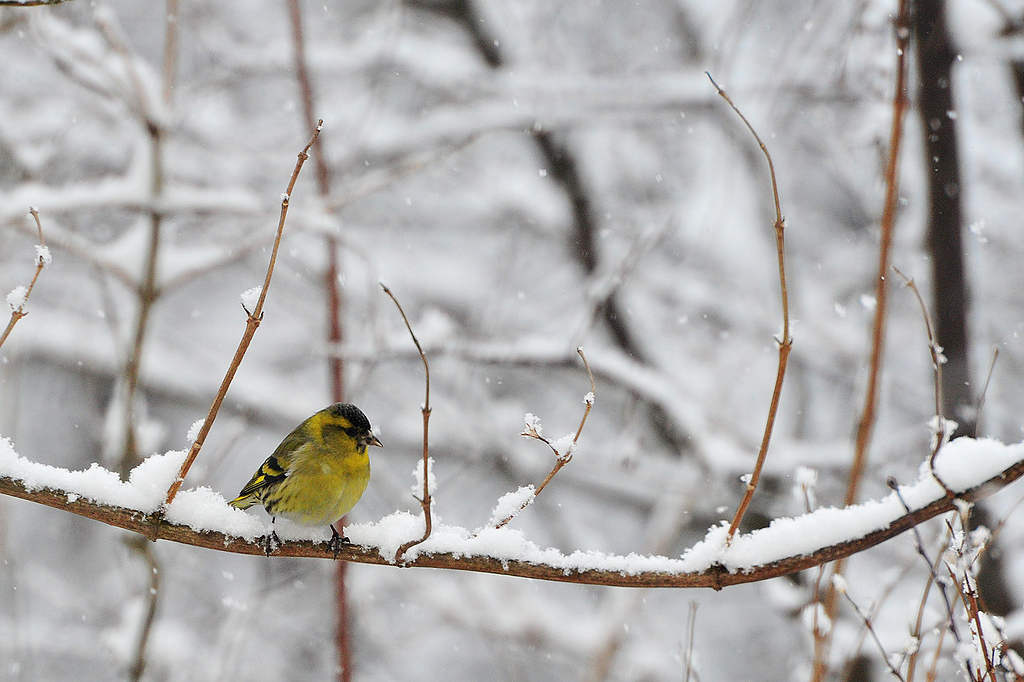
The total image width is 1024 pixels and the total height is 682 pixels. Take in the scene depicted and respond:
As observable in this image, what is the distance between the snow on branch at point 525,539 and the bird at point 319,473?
0.71 m

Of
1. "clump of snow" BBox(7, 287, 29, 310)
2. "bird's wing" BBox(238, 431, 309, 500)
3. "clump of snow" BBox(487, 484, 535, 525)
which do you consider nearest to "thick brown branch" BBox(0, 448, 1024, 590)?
"clump of snow" BBox(487, 484, 535, 525)

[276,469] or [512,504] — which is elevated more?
[276,469]

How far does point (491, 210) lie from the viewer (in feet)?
31.9

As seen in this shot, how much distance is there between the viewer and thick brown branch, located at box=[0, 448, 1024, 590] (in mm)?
1719

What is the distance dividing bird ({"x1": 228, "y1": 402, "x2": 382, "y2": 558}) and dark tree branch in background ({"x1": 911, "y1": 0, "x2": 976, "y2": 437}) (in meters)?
3.64

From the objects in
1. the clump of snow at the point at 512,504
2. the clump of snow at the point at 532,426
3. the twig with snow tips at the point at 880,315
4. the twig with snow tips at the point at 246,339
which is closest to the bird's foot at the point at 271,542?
the twig with snow tips at the point at 246,339

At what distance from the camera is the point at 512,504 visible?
1836 mm

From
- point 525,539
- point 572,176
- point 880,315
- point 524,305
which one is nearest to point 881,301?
point 880,315

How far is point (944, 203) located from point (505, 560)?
4399mm

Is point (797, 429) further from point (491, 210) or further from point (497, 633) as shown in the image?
point (491, 210)

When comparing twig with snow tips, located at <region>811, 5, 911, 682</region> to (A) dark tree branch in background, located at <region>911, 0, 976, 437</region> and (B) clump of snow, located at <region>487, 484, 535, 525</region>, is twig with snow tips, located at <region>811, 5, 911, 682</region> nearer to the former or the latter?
(B) clump of snow, located at <region>487, 484, 535, 525</region>

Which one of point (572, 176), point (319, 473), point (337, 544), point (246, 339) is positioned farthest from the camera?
point (572, 176)

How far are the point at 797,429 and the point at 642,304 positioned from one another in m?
2.28

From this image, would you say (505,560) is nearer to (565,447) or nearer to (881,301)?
(565,447)
